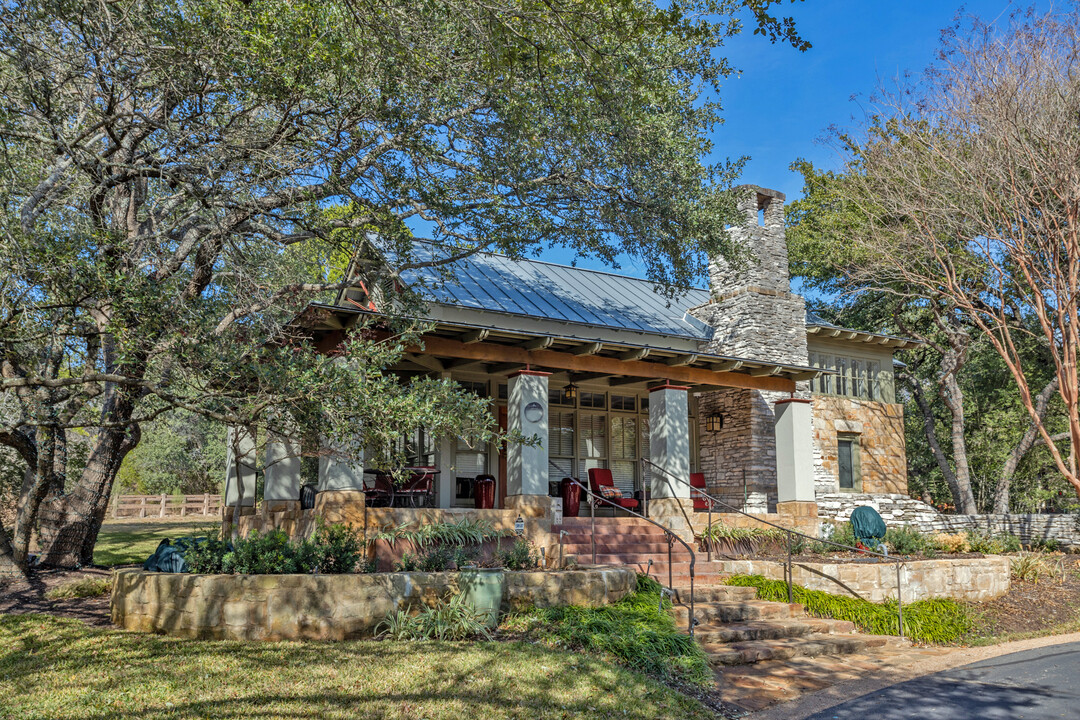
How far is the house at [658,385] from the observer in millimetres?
10617

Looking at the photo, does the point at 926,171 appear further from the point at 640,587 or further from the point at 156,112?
the point at 156,112

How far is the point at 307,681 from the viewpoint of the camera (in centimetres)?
527

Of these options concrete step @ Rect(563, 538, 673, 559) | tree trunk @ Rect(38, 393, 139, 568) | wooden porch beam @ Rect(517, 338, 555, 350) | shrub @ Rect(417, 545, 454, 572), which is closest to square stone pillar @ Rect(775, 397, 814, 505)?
concrete step @ Rect(563, 538, 673, 559)

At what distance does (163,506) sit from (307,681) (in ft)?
69.7

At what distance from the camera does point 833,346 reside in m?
17.0

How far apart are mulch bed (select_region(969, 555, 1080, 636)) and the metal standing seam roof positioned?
6555 millimetres

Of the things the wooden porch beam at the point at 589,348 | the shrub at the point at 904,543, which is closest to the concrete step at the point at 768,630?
the shrub at the point at 904,543

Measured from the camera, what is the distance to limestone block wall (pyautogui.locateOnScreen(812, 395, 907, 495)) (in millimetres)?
15906

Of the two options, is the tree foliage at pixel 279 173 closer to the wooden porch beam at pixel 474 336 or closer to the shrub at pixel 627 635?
the wooden porch beam at pixel 474 336

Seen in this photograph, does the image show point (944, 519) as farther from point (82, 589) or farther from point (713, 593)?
point (82, 589)

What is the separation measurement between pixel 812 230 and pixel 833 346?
192 inches

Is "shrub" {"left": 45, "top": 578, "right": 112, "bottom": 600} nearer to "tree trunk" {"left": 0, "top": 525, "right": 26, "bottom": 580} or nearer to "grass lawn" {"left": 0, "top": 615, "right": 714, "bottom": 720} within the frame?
"tree trunk" {"left": 0, "top": 525, "right": 26, "bottom": 580}

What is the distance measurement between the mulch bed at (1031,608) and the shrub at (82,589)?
11.0m

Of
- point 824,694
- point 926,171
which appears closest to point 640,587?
point 824,694
